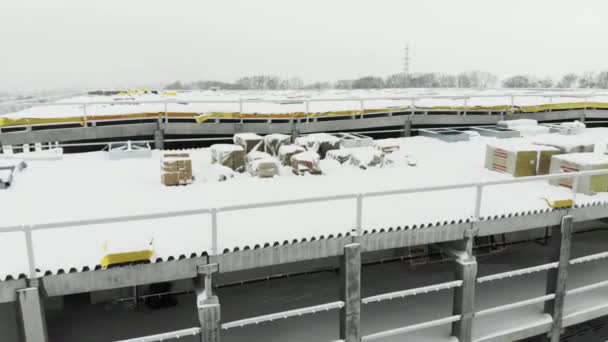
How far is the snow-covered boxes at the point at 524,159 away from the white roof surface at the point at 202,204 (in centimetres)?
45

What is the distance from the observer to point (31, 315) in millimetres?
5809

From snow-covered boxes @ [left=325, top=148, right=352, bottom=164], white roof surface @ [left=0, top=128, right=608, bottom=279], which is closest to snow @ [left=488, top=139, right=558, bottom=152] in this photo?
white roof surface @ [left=0, top=128, right=608, bottom=279]

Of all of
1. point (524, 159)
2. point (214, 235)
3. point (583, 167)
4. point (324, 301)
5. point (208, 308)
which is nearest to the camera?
point (214, 235)

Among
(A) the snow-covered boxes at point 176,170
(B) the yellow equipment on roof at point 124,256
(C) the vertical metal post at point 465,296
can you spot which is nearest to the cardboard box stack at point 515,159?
(C) the vertical metal post at point 465,296

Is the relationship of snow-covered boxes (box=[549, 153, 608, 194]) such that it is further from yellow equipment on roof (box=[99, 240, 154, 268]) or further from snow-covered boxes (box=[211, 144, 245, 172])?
yellow equipment on roof (box=[99, 240, 154, 268])

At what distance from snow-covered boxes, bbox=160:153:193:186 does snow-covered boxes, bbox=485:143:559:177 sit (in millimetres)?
7907

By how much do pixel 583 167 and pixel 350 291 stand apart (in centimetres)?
599

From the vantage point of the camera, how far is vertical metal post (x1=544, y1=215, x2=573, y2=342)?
8.93 meters

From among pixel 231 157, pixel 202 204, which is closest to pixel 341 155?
pixel 231 157

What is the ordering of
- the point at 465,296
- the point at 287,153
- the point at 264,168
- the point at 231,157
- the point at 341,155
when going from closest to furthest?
1. the point at 465,296
2. the point at 264,168
3. the point at 231,157
4. the point at 287,153
5. the point at 341,155

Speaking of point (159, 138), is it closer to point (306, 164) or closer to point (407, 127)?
point (306, 164)

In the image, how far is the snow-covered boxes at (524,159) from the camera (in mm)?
10648

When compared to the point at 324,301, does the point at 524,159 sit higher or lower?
higher

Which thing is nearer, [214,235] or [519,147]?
[214,235]
